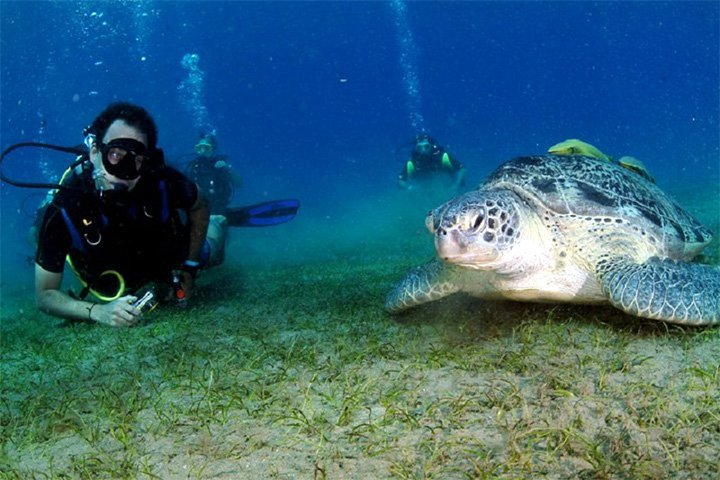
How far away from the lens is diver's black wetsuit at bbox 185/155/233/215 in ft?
34.5

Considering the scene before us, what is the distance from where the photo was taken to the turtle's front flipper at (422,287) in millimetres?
3285

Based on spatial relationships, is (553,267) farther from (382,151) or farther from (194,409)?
(382,151)

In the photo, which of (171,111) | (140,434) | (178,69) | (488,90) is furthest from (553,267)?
(488,90)

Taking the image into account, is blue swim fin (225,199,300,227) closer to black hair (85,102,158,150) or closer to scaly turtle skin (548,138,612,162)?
black hair (85,102,158,150)

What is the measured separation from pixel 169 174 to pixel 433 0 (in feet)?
303

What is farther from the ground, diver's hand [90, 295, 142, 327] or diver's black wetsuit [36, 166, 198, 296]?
diver's black wetsuit [36, 166, 198, 296]

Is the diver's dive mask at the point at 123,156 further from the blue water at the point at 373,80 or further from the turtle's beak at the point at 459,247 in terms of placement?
the blue water at the point at 373,80

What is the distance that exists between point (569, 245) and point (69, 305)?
412 centimetres

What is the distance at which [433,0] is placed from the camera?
84438 millimetres

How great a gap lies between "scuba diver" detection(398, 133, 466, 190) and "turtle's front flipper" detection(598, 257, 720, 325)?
9740mm

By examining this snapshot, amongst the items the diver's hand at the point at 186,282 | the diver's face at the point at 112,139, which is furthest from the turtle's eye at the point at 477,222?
the diver's hand at the point at 186,282

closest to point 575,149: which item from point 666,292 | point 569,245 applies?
point 569,245

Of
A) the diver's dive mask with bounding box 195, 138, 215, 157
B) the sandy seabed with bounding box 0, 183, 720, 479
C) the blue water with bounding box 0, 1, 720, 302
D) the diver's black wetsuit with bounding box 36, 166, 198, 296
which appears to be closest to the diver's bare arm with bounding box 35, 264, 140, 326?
the diver's black wetsuit with bounding box 36, 166, 198, 296

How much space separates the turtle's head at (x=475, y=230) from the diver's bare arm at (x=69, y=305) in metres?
2.69
